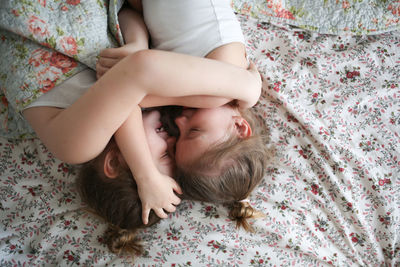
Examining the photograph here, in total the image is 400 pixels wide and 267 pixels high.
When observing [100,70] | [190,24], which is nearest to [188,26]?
[190,24]

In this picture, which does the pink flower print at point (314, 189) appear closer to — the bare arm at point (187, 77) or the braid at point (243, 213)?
the braid at point (243, 213)

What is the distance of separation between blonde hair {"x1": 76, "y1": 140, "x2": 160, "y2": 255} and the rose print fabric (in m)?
0.25

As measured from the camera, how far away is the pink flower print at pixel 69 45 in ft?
3.16

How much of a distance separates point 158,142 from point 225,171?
21 centimetres

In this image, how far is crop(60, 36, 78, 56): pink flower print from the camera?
0.96 m

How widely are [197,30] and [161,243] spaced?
25.7 inches

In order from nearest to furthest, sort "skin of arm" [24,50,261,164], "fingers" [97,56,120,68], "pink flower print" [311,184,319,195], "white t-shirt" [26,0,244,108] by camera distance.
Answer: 1. "skin of arm" [24,50,261,164]
2. "fingers" [97,56,120,68]
3. "white t-shirt" [26,0,244,108]
4. "pink flower print" [311,184,319,195]

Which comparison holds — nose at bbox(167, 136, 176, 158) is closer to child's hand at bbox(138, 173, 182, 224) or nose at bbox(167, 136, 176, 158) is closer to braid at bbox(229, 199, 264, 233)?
child's hand at bbox(138, 173, 182, 224)

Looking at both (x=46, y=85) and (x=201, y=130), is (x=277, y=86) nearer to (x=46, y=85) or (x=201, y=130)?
(x=201, y=130)

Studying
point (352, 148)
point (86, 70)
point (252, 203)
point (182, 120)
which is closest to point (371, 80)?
point (352, 148)

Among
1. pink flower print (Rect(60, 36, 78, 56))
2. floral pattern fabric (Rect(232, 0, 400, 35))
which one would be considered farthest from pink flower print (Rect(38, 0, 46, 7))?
floral pattern fabric (Rect(232, 0, 400, 35))

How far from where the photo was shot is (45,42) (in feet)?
3.14

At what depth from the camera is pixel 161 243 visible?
1077 millimetres

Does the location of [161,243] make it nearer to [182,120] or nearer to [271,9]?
[182,120]
